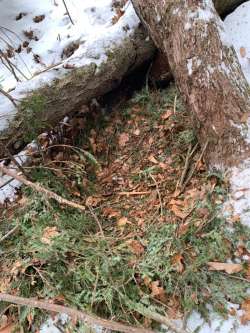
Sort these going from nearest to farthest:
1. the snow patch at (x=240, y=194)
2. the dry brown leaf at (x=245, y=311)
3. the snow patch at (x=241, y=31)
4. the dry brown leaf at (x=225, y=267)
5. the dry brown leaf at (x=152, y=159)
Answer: the dry brown leaf at (x=245, y=311) < the dry brown leaf at (x=225, y=267) < the snow patch at (x=240, y=194) < the dry brown leaf at (x=152, y=159) < the snow patch at (x=241, y=31)

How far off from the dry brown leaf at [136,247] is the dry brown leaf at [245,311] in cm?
63

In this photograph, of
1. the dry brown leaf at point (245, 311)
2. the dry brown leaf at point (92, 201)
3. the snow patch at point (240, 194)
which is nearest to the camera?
the dry brown leaf at point (245, 311)

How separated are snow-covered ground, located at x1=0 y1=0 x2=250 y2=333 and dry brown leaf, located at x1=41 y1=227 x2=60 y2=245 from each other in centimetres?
47

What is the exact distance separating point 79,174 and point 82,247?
666 millimetres

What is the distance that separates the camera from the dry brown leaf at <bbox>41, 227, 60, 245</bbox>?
2.51 m

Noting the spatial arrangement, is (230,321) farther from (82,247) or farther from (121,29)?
(121,29)

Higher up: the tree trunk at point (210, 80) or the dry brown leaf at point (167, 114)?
the tree trunk at point (210, 80)

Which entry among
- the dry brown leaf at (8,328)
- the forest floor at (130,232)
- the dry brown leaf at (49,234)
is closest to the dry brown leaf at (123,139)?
the forest floor at (130,232)

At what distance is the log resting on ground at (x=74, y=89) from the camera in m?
2.87

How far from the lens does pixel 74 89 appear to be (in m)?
3.06

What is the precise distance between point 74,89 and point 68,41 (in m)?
1.10

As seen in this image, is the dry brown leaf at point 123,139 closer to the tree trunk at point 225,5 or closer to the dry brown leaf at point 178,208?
the dry brown leaf at point 178,208

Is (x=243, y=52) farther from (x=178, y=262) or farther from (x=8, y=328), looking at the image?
(x=8, y=328)

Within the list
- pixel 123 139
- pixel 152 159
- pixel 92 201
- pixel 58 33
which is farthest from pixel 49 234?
pixel 58 33
